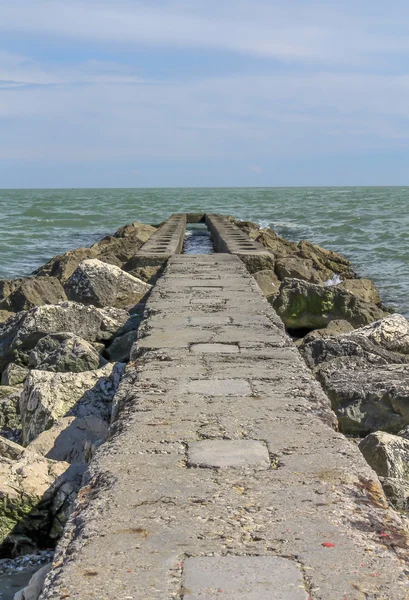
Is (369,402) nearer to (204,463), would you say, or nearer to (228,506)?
(204,463)

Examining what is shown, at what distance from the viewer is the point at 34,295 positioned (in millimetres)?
8281

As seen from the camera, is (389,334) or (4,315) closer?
(389,334)

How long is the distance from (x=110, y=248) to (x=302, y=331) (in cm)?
601

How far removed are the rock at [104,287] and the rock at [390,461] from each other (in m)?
4.23

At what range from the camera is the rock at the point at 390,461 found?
3.29 m

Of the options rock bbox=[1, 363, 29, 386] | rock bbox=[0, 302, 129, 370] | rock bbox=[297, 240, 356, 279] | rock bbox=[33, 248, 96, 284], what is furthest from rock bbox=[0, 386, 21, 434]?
rock bbox=[297, 240, 356, 279]

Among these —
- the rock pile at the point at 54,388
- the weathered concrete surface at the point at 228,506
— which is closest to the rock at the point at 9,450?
the rock pile at the point at 54,388

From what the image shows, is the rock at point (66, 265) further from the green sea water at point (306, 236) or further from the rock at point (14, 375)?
the rock at point (14, 375)

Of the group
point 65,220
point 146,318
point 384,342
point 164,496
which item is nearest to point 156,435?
point 164,496

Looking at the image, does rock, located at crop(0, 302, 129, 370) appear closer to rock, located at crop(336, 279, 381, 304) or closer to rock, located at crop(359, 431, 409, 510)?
rock, located at crop(359, 431, 409, 510)

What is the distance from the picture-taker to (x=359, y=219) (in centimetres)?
2639

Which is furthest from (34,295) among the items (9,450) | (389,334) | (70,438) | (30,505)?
(30,505)

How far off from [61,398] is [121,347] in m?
1.64

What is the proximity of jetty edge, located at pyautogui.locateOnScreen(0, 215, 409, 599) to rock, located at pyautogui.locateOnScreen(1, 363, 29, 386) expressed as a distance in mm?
16
